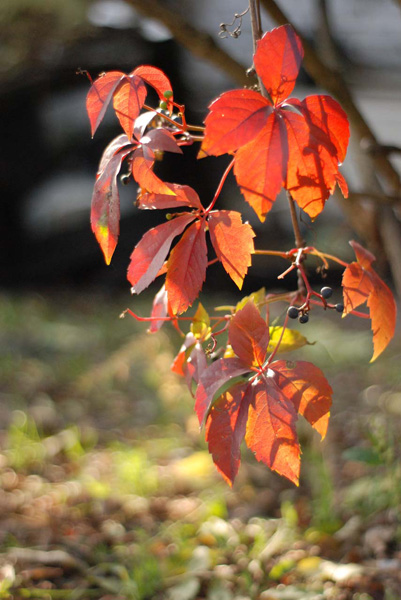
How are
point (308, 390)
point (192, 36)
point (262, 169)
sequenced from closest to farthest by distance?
point (262, 169) < point (308, 390) < point (192, 36)

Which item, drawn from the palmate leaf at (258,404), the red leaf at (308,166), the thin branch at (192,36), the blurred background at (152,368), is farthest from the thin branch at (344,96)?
the palmate leaf at (258,404)

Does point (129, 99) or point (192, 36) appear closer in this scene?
point (129, 99)

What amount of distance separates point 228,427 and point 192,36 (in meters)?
0.89

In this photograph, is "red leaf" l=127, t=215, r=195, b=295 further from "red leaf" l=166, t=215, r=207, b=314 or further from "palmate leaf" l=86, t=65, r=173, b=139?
"palmate leaf" l=86, t=65, r=173, b=139

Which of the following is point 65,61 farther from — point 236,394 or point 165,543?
point 236,394

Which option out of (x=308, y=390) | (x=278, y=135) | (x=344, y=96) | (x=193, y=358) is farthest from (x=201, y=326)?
(x=344, y=96)

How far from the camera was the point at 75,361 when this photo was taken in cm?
262

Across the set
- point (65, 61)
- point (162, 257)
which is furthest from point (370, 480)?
point (65, 61)

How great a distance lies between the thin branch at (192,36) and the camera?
120cm

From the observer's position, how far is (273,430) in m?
0.63

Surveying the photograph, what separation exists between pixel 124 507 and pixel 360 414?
910 millimetres

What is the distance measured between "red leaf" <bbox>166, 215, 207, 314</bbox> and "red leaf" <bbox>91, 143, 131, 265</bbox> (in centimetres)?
7

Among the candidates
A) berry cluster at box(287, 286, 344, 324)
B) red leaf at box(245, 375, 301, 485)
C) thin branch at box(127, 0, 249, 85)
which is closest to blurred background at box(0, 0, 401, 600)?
thin branch at box(127, 0, 249, 85)

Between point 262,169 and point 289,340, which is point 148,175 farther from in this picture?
point 289,340
